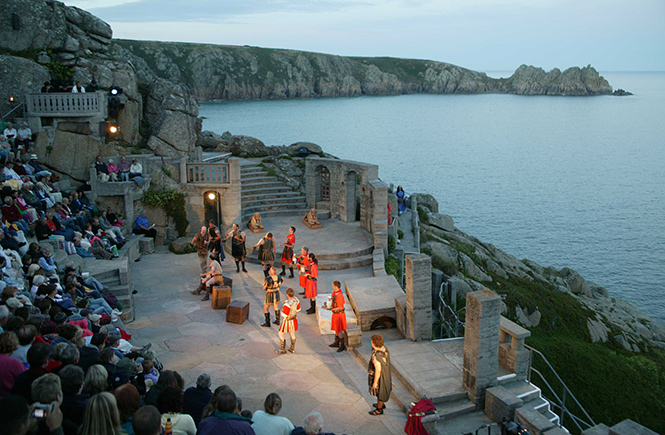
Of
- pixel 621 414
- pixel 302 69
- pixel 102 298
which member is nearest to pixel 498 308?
pixel 102 298

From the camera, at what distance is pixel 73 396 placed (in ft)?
24.3

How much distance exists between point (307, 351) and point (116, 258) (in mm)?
7992

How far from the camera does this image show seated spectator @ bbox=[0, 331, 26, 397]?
7641 mm

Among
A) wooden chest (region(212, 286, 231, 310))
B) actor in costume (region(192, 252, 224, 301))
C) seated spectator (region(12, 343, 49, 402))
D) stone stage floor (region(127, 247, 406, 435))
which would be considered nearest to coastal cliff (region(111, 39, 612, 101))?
stone stage floor (region(127, 247, 406, 435))

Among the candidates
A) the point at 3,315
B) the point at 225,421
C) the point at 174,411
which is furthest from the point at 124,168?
the point at 225,421

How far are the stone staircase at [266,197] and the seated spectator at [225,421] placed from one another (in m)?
17.7

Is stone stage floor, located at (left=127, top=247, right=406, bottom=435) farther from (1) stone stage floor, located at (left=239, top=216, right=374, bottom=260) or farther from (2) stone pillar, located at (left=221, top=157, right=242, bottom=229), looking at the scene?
(2) stone pillar, located at (left=221, top=157, right=242, bottom=229)

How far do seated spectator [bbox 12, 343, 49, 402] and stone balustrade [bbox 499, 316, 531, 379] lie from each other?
9.11 meters

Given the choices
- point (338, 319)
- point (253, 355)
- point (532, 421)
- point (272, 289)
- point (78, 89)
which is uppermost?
point (78, 89)

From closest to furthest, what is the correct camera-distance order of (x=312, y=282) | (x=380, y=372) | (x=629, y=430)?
(x=629, y=430), (x=380, y=372), (x=312, y=282)

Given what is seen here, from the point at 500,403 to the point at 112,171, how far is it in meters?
17.6

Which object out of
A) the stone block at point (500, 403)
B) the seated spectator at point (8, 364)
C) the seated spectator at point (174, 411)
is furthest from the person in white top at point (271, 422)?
the stone block at point (500, 403)

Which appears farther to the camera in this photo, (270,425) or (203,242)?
(203,242)

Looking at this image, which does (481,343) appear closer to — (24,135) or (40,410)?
(40,410)
